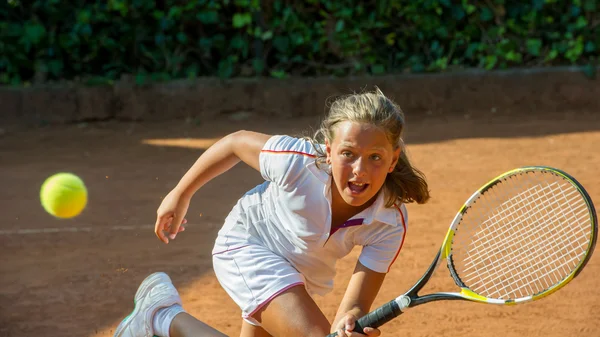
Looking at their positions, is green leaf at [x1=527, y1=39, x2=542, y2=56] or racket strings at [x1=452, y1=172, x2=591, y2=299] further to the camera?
green leaf at [x1=527, y1=39, x2=542, y2=56]

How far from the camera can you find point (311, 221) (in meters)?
2.51

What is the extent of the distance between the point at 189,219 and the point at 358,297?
7.16 ft

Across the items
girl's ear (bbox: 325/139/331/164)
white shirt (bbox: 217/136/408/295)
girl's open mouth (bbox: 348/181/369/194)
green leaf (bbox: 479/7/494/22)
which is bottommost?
green leaf (bbox: 479/7/494/22)

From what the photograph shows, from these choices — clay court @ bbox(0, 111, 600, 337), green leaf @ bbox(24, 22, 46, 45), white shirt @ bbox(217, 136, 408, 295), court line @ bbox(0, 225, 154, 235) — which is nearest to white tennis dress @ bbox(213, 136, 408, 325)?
white shirt @ bbox(217, 136, 408, 295)

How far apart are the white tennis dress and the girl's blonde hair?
4cm

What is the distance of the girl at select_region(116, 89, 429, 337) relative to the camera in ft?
Result: 7.80

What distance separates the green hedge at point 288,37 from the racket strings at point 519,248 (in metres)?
3.49

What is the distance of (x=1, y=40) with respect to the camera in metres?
7.70

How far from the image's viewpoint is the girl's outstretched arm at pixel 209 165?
8.80 feet

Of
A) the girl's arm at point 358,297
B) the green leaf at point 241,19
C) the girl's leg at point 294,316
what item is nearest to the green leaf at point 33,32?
the green leaf at point 241,19

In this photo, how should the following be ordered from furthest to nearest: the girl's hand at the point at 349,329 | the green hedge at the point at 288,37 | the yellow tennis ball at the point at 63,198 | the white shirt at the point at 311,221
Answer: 1. the green hedge at the point at 288,37
2. the yellow tennis ball at the point at 63,198
3. the white shirt at the point at 311,221
4. the girl's hand at the point at 349,329

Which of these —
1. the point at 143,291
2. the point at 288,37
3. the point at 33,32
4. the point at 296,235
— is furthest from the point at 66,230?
the point at 288,37

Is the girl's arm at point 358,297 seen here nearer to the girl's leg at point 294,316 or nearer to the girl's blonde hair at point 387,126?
the girl's leg at point 294,316

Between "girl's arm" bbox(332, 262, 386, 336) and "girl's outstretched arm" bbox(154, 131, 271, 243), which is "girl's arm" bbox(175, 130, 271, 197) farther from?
"girl's arm" bbox(332, 262, 386, 336)
